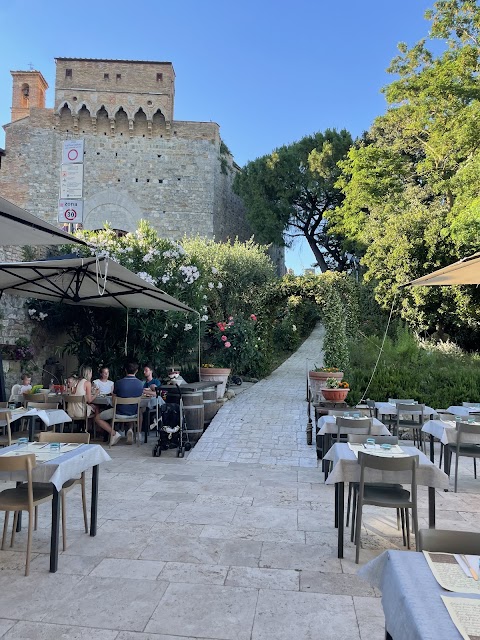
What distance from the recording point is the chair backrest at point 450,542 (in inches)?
77.9

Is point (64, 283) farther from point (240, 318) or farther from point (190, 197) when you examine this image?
point (190, 197)

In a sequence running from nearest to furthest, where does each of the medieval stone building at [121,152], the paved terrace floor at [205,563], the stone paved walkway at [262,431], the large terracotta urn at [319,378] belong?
the paved terrace floor at [205,563] < the stone paved walkway at [262,431] < the large terracotta urn at [319,378] < the medieval stone building at [121,152]

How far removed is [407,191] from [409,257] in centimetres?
293

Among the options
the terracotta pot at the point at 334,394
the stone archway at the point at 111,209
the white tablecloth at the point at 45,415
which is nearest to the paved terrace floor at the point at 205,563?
the white tablecloth at the point at 45,415

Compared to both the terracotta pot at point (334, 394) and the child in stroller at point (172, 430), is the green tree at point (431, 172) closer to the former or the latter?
the terracotta pot at point (334, 394)

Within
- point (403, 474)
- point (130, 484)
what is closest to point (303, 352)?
point (130, 484)

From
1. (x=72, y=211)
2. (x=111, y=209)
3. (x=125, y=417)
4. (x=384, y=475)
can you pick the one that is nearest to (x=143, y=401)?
(x=125, y=417)

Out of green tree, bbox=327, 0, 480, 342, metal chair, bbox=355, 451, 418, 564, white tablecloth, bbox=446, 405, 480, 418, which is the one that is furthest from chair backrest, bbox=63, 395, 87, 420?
green tree, bbox=327, 0, 480, 342

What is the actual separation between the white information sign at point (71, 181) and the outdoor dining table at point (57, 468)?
14251 millimetres

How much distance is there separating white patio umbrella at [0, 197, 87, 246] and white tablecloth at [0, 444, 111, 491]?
1.56 m

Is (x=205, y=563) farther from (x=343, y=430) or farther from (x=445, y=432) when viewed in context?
(x=445, y=432)

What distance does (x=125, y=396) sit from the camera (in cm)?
711

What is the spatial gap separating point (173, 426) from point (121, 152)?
69.0 feet

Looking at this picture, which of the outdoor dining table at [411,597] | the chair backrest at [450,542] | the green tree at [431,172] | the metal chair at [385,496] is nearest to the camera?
the outdoor dining table at [411,597]
